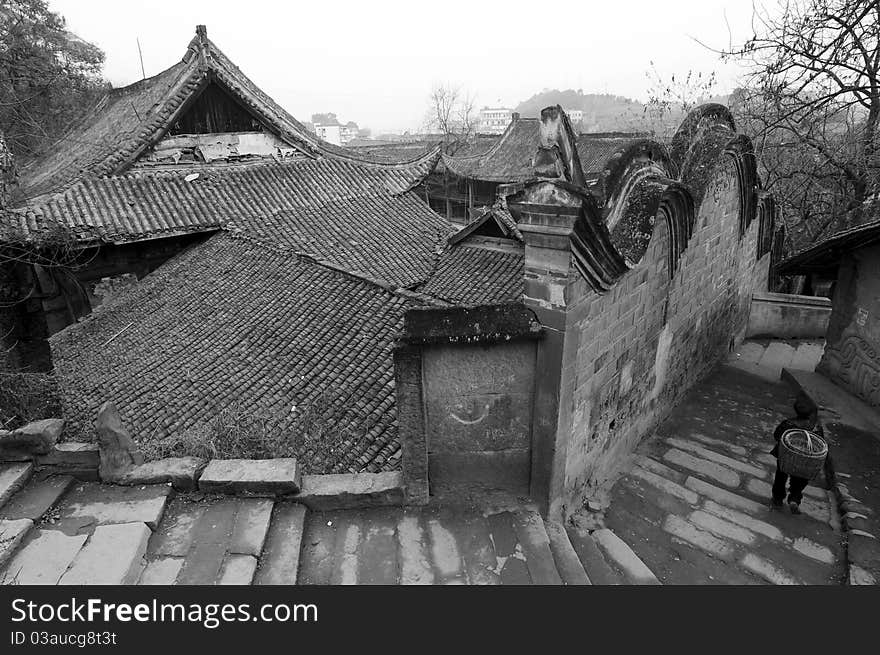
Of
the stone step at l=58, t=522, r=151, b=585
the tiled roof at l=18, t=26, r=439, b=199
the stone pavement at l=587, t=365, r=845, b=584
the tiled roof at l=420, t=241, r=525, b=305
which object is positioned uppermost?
the tiled roof at l=18, t=26, r=439, b=199

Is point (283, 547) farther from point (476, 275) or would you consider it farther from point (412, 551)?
point (476, 275)

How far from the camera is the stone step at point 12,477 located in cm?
398

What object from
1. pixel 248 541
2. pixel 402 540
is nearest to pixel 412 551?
pixel 402 540

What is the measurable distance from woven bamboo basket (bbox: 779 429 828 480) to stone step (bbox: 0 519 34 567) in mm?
6518

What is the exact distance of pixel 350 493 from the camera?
429 cm

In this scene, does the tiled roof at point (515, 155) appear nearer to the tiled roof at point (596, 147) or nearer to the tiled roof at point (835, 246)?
the tiled roof at point (596, 147)

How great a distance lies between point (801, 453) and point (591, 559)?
2400 mm

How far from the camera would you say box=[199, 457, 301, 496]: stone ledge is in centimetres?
423

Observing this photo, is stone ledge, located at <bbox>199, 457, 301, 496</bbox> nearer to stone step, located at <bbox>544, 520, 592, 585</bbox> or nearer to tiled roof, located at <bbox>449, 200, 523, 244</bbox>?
stone step, located at <bbox>544, 520, 592, 585</bbox>

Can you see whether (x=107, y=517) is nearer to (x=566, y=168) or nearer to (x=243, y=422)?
(x=566, y=168)

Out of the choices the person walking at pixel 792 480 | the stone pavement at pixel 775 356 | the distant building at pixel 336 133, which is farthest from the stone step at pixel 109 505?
the distant building at pixel 336 133

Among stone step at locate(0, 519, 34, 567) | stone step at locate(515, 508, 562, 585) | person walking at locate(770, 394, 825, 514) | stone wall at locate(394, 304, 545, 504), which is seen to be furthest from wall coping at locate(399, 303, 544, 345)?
person walking at locate(770, 394, 825, 514)
